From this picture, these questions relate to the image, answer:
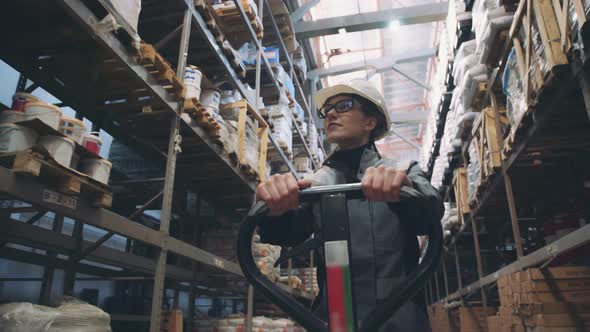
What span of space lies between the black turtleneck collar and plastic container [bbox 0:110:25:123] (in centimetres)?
201

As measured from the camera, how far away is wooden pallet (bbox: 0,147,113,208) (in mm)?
2373

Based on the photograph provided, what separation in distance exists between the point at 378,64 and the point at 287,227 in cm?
1187

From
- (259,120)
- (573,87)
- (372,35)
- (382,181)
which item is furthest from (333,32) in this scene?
(382,181)

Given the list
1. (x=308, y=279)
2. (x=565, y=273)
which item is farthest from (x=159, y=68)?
(x=308, y=279)

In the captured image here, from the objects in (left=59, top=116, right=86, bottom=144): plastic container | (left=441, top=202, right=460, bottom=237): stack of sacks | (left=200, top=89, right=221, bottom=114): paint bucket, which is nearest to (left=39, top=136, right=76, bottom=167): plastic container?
(left=59, top=116, right=86, bottom=144): plastic container

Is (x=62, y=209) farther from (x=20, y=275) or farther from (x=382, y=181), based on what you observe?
(x=20, y=275)

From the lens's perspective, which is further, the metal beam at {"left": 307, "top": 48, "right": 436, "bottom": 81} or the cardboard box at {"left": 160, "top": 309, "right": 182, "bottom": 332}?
the metal beam at {"left": 307, "top": 48, "right": 436, "bottom": 81}

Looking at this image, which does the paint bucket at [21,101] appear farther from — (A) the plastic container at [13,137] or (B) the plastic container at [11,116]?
(A) the plastic container at [13,137]

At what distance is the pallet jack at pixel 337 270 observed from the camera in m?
1.19

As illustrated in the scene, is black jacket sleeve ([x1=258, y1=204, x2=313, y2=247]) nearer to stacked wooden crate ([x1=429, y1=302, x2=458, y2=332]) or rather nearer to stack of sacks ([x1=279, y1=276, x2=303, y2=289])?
stack of sacks ([x1=279, y1=276, x2=303, y2=289])

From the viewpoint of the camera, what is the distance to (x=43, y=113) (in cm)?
281

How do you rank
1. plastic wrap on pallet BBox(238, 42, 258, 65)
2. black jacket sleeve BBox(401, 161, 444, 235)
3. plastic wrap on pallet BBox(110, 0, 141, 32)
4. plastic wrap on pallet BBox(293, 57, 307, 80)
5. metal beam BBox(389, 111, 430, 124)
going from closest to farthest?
black jacket sleeve BBox(401, 161, 444, 235), plastic wrap on pallet BBox(110, 0, 141, 32), plastic wrap on pallet BBox(238, 42, 258, 65), plastic wrap on pallet BBox(293, 57, 307, 80), metal beam BBox(389, 111, 430, 124)

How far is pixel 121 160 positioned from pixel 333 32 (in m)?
6.72

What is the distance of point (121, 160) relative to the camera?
605 centimetres
